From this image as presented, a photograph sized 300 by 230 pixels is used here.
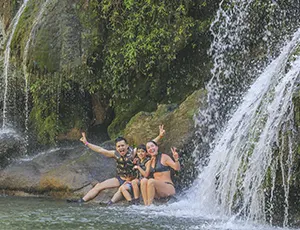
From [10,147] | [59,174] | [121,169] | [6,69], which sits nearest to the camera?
[121,169]

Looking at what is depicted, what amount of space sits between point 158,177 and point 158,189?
276mm

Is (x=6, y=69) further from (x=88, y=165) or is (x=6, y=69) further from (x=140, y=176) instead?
(x=140, y=176)

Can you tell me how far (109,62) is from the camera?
35.0 feet

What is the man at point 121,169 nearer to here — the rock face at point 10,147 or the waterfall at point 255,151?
the waterfall at point 255,151

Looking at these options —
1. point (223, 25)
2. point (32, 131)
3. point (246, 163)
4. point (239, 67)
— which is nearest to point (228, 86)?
point (239, 67)

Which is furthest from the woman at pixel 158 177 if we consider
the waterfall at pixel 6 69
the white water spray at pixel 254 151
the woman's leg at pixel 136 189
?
the waterfall at pixel 6 69

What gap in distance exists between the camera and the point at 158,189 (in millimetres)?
8164

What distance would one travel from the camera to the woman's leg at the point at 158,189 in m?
8.02

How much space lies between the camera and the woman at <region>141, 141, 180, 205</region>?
316 inches

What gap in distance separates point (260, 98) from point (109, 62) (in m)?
4.15

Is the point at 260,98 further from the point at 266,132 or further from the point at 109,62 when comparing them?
the point at 109,62

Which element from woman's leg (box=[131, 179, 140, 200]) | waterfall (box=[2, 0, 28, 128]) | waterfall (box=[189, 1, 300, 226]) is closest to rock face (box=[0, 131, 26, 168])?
waterfall (box=[2, 0, 28, 128])

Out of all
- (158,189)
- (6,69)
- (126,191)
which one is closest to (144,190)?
(158,189)

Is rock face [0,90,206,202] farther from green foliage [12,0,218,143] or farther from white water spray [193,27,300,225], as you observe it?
white water spray [193,27,300,225]
